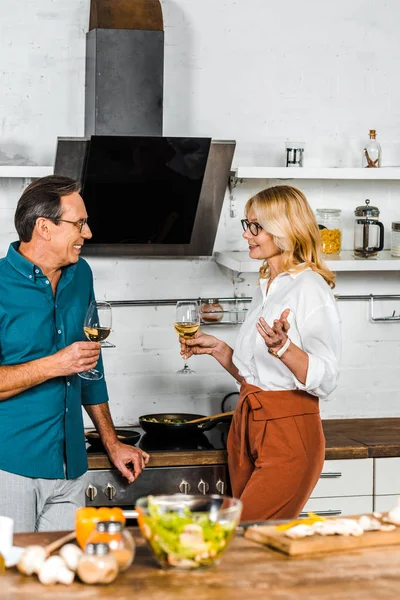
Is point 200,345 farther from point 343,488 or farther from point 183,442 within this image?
point 343,488

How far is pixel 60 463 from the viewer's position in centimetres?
294

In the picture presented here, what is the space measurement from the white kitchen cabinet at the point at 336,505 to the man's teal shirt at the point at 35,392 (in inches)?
48.0

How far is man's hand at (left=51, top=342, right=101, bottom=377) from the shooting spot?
2771mm

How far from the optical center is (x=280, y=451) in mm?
3152

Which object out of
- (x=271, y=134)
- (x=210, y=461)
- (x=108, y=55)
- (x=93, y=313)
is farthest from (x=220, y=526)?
(x=271, y=134)

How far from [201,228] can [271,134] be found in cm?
59

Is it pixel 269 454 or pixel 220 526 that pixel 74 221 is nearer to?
pixel 269 454

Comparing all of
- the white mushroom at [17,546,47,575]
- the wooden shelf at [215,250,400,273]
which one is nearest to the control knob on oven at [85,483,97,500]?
the wooden shelf at [215,250,400,273]

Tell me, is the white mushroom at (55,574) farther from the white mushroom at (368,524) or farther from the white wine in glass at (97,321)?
the white wine in glass at (97,321)

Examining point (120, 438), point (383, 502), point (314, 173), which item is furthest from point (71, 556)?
point (314, 173)

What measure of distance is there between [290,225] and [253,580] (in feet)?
5.19

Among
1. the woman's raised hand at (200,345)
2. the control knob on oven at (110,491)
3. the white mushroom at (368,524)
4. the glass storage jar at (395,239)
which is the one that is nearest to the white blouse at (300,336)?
the woman's raised hand at (200,345)

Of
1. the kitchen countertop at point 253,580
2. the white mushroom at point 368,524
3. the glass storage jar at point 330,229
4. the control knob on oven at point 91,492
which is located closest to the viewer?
the kitchen countertop at point 253,580

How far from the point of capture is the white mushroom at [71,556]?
1815 millimetres
